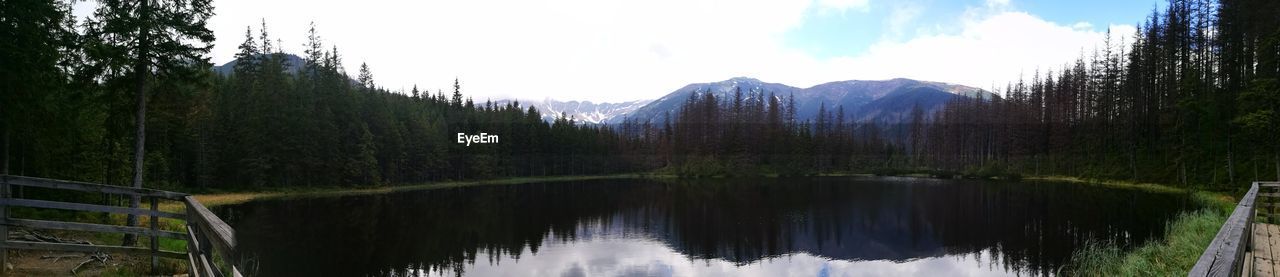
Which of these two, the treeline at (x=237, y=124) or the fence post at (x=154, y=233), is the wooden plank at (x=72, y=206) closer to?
the fence post at (x=154, y=233)

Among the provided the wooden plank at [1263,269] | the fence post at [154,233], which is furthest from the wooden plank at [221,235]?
the wooden plank at [1263,269]

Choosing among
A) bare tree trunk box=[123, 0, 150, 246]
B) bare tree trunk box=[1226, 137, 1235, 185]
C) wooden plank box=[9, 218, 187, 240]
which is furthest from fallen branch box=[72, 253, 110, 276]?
bare tree trunk box=[1226, 137, 1235, 185]

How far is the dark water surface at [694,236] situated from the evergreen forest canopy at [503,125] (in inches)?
295

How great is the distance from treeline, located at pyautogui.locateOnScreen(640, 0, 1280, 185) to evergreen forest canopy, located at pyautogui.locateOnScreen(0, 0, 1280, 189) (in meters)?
0.31

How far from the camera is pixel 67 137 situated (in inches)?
874

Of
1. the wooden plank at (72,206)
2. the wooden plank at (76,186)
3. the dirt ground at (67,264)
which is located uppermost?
the wooden plank at (76,186)

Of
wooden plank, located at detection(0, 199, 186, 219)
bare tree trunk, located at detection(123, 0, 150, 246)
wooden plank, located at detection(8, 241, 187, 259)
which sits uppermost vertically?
bare tree trunk, located at detection(123, 0, 150, 246)

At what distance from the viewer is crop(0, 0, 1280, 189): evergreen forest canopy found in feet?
57.9

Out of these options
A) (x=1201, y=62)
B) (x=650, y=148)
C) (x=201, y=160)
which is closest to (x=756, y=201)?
(x=1201, y=62)

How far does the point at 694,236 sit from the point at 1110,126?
73.0 metres

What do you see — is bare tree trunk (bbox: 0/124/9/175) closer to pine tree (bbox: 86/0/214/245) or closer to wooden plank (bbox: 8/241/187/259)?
pine tree (bbox: 86/0/214/245)

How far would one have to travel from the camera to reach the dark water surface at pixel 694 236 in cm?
2294

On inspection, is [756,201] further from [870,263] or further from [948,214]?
[870,263]

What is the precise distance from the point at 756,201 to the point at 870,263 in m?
27.9
